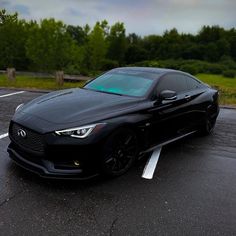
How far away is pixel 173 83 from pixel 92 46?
39577 mm

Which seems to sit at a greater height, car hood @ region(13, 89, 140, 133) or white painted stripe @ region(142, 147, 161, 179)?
car hood @ region(13, 89, 140, 133)

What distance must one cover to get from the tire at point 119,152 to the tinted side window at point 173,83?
3.72 ft

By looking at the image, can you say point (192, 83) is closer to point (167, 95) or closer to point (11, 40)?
point (167, 95)

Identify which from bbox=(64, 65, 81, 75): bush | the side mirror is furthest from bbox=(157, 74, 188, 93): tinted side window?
bbox=(64, 65, 81, 75): bush

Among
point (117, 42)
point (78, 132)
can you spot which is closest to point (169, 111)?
point (78, 132)

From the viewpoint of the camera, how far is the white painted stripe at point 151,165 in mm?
4590

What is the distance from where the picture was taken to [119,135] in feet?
14.3

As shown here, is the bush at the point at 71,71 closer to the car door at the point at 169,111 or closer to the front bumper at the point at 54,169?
the car door at the point at 169,111

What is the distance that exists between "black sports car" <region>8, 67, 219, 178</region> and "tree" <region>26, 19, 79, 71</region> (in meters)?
21.2

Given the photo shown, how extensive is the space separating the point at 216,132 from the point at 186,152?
1.63m

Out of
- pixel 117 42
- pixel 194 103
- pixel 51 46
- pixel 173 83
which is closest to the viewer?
pixel 173 83

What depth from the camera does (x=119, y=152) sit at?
14.5 ft

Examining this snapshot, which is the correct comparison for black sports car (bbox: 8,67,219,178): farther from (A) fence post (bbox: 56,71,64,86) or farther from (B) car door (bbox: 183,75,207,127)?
(A) fence post (bbox: 56,71,64,86)

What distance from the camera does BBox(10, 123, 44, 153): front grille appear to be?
403 cm
